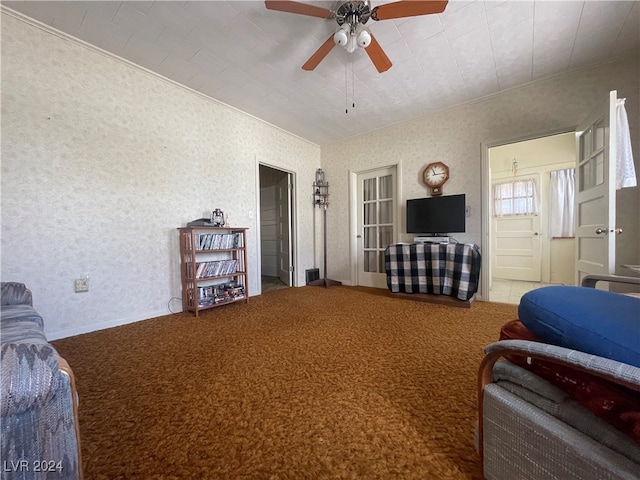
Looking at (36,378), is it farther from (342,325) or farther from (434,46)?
(434,46)

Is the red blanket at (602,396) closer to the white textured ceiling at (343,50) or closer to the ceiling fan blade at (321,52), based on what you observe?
the ceiling fan blade at (321,52)

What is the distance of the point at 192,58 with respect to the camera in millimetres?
2162

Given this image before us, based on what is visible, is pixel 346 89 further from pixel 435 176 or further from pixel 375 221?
pixel 375 221

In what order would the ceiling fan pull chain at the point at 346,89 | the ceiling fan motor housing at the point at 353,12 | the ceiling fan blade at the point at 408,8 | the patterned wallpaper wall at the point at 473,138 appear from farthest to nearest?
1. the ceiling fan pull chain at the point at 346,89
2. the patterned wallpaper wall at the point at 473,138
3. the ceiling fan motor housing at the point at 353,12
4. the ceiling fan blade at the point at 408,8

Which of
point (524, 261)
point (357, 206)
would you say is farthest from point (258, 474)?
point (524, 261)

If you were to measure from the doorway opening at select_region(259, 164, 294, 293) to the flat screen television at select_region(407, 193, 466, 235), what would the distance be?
1.92 meters

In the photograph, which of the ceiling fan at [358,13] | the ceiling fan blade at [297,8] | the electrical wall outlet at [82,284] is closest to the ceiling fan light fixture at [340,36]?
the ceiling fan at [358,13]

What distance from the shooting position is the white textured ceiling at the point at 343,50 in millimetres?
1710

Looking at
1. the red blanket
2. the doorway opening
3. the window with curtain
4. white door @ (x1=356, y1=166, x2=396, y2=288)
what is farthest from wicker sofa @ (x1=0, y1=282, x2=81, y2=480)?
the window with curtain

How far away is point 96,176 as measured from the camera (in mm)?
2039

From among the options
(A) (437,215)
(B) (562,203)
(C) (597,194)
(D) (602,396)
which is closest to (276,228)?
(A) (437,215)

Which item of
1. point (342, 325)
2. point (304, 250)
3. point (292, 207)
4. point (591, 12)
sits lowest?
point (342, 325)

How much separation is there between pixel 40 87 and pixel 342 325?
3.06m

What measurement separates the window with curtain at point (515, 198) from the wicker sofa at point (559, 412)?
4.39 meters
